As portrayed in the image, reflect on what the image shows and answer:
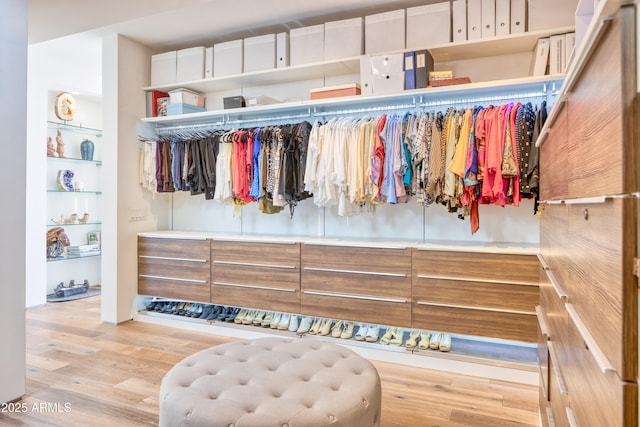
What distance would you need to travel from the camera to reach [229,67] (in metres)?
3.88

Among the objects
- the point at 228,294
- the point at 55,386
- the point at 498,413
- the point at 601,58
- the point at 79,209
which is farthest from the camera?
the point at 79,209

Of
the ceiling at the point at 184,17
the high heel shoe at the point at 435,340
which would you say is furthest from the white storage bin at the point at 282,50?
the high heel shoe at the point at 435,340

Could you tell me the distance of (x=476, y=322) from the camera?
2.83 meters

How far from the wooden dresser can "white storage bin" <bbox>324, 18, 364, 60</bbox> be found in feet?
7.76

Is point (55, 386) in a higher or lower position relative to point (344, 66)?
lower

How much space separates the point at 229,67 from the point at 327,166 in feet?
4.78

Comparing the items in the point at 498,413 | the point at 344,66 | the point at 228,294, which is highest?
the point at 344,66

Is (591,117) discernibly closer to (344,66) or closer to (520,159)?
(520,159)

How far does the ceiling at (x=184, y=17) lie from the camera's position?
275cm

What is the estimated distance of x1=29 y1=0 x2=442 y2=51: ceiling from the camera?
275 centimetres

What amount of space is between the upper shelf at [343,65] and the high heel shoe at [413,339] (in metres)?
2.15

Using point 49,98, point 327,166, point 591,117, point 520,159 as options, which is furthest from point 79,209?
point 591,117

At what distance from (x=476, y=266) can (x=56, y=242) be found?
478 cm

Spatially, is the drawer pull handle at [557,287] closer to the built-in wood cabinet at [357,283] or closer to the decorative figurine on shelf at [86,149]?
the built-in wood cabinet at [357,283]
